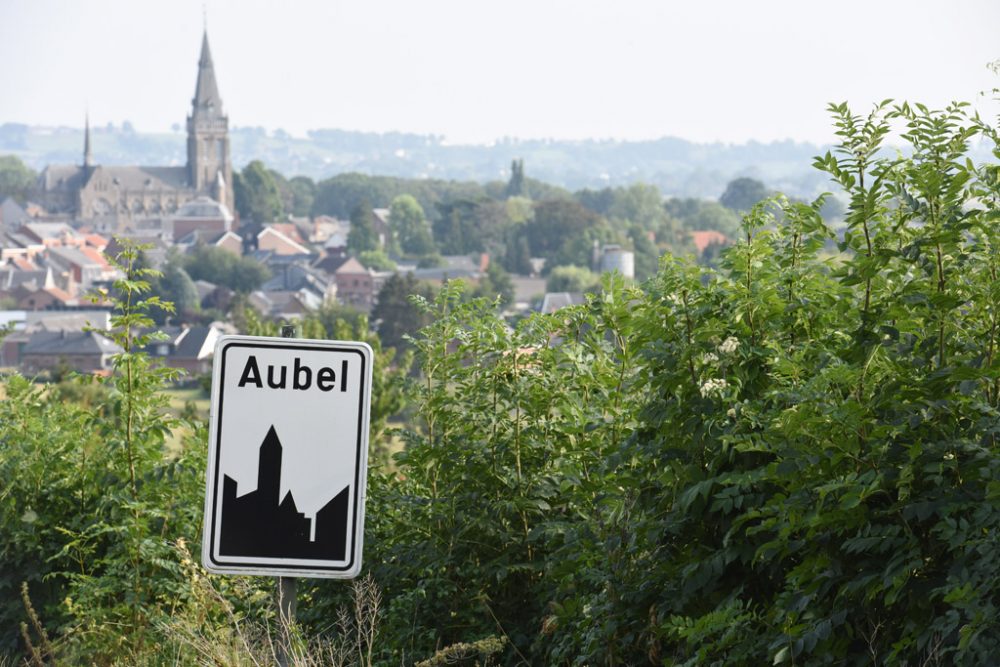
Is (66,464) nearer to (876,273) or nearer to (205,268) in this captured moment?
(876,273)

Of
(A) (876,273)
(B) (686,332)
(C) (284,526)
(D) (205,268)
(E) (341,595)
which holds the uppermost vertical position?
(A) (876,273)

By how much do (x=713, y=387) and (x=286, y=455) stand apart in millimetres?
1303

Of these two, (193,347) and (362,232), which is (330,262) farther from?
(193,347)

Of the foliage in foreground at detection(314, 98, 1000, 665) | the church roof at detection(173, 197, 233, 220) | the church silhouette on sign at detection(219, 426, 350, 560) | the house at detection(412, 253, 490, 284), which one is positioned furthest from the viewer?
the church roof at detection(173, 197, 233, 220)

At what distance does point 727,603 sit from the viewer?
3.82 meters

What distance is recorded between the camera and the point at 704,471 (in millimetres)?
4066

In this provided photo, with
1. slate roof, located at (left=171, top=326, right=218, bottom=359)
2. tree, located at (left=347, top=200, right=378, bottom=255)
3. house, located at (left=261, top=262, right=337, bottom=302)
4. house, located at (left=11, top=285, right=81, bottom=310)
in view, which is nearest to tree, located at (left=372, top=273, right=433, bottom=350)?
slate roof, located at (left=171, top=326, right=218, bottom=359)

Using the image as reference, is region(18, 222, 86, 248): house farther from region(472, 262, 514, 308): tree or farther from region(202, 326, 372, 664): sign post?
region(202, 326, 372, 664): sign post

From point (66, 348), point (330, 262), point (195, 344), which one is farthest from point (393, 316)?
point (330, 262)

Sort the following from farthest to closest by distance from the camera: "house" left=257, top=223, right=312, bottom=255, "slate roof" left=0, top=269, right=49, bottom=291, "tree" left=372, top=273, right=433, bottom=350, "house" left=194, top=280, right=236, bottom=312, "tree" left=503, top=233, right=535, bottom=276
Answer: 1. "house" left=257, top=223, right=312, bottom=255
2. "tree" left=503, top=233, right=535, bottom=276
3. "slate roof" left=0, top=269, right=49, bottom=291
4. "house" left=194, top=280, right=236, bottom=312
5. "tree" left=372, top=273, right=433, bottom=350

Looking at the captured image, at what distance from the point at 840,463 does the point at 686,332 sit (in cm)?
76

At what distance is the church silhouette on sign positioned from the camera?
3.18 metres

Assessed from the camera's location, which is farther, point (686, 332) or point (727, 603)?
point (686, 332)

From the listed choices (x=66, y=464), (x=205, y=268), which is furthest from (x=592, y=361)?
(x=205, y=268)
